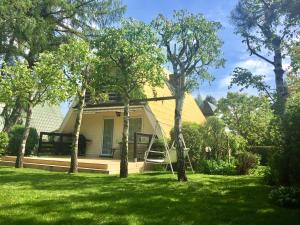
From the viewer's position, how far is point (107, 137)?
23.1m

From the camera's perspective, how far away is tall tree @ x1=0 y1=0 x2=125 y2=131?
64.3ft

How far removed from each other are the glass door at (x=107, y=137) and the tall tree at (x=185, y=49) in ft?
36.9

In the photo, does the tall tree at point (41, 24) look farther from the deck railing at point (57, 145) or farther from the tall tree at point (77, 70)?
the tall tree at point (77, 70)

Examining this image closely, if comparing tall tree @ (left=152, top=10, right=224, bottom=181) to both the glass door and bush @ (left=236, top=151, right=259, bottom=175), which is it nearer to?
bush @ (left=236, top=151, right=259, bottom=175)

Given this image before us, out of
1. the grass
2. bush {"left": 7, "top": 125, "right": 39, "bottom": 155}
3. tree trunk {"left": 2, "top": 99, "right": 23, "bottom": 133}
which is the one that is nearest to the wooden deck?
bush {"left": 7, "top": 125, "right": 39, "bottom": 155}

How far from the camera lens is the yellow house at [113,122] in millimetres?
20984

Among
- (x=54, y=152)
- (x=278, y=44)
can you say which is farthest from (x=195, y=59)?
(x=54, y=152)

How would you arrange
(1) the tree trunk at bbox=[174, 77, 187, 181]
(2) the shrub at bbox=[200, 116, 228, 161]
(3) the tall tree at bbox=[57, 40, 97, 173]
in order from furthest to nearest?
(2) the shrub at bbox=[200, 116, 228, 161]
(3) the tall tree at bbox=[57, 40, 97, 173]
(1) the tree trunk at bbox=[174, 77, 187, 181]

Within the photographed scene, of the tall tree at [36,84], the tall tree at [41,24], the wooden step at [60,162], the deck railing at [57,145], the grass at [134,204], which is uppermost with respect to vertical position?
the tall tree at [41,24]

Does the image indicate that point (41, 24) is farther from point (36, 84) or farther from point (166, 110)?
point (166, 110)

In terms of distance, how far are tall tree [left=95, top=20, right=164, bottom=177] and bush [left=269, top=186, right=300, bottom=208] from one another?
5846 millimetres

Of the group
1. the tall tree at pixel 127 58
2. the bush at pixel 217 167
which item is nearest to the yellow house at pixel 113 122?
the bush at pixel 217 167

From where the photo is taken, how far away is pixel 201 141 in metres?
17.6

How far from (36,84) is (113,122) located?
848cm
